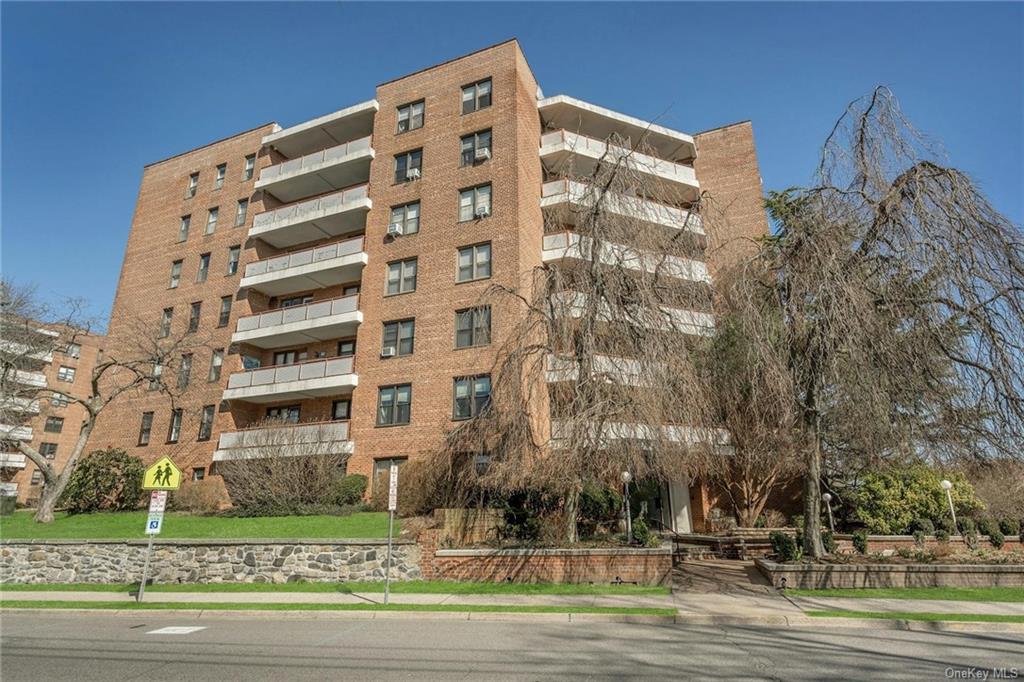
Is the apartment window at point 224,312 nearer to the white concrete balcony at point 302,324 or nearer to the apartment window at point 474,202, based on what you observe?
the white concrete balcony at point 302,324

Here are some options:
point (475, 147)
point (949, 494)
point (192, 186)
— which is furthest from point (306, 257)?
point (949, 494)

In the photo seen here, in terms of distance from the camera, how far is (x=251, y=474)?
20.5 meters

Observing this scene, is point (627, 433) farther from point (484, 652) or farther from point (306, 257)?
point (306, 257)

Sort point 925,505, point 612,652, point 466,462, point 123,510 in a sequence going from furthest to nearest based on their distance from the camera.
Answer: point 123,510 < point 925,505 < point 466,462 < point 612,652

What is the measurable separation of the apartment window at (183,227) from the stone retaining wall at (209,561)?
789 inches

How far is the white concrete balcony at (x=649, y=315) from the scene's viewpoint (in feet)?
43.5

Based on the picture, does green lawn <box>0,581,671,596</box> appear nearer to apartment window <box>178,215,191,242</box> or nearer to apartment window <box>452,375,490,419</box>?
apartment window <box>452,375,490,419</box>

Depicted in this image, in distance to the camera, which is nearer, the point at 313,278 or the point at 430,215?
the point at 430,215

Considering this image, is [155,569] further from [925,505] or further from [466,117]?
[925,505]

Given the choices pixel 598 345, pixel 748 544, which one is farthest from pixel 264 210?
pixel 748 544

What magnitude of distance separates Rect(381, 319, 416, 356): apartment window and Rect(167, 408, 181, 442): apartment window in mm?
12066

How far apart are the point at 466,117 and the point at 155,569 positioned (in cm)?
2174

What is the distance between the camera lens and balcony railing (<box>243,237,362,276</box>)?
86.2 feet

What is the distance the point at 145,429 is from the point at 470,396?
1870 cm
